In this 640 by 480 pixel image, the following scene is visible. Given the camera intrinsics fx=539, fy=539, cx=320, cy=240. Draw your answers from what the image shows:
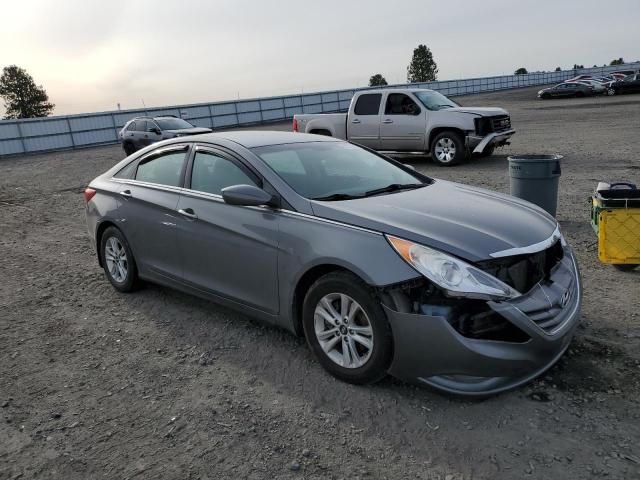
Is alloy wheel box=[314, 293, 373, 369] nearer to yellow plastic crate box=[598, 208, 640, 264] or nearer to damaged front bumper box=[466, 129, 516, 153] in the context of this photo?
yellow plastic crate box=[598, 208, 640, 264]

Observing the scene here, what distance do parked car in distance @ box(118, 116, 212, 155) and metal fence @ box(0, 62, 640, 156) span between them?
11849 mm

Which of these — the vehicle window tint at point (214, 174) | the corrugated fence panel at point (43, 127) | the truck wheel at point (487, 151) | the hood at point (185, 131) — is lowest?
the truck wheel at point (487, 151)

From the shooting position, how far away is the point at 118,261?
535cm

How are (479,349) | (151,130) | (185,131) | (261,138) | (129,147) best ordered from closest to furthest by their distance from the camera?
(479,349)
(261,138)
(185,131)
(151,130)
(129,147)

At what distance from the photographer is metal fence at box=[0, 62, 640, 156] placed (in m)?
28.9

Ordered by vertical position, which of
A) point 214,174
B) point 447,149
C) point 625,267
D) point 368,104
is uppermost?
point 368,104

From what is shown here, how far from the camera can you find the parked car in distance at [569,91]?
3950cm

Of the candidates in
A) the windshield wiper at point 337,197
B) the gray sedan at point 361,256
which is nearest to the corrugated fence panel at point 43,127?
the gray sedan at point 361,256

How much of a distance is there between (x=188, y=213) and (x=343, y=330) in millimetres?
1737

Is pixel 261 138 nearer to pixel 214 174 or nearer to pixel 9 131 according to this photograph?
pixel 214 174

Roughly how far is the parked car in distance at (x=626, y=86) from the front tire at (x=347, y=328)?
41.1m

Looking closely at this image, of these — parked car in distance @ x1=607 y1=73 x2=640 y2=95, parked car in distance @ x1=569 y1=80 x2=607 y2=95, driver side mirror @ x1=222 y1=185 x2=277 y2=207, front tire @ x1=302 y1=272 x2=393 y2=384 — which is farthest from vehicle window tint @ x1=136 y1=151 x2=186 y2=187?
parked car in distance @ x1=569 y1=80 x2=607 y2=95

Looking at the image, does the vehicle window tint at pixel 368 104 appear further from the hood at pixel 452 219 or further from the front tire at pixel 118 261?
the hood at pixel 452 219

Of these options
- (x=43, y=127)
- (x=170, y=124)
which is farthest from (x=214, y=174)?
(x=43, y=127)
